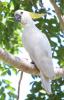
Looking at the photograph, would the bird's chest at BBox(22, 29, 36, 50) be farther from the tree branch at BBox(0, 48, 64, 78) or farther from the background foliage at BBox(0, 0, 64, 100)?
the background foliage at BBox(0, 0, 64, 100)

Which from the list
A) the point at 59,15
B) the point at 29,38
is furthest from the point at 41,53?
the point at 59,15

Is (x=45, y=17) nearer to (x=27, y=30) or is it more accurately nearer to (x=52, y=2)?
(x=52, y=2)

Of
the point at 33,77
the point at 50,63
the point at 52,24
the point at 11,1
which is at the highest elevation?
the point at 11,1

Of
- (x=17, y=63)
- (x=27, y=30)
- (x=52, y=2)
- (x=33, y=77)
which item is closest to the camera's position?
(x=17, y=63)

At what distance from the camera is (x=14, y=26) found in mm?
5340

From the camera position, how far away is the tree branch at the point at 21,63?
158 inches

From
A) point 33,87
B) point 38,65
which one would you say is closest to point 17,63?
point 38,65

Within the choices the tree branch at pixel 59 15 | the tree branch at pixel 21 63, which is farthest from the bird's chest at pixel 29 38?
the tree branch at pixel 59 15

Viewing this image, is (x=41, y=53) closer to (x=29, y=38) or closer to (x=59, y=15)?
(x=29, y=38)

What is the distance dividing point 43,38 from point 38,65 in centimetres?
28

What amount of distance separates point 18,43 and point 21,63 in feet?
4.82

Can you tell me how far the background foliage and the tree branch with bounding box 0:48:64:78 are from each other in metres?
0.80

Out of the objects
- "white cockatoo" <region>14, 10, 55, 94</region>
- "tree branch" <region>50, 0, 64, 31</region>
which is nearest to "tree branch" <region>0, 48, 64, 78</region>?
"white cockatoo" <region>14, 10, 55, 94</region>

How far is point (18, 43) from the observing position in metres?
5.57
